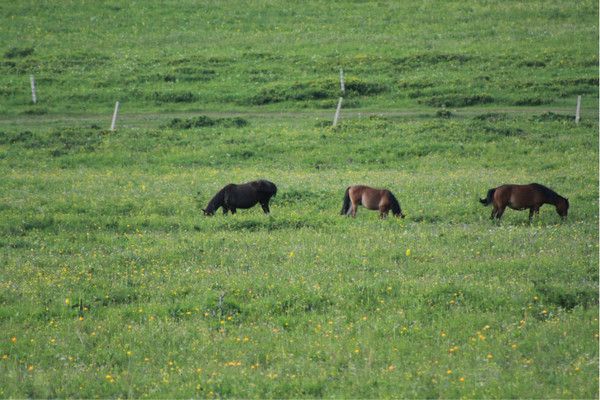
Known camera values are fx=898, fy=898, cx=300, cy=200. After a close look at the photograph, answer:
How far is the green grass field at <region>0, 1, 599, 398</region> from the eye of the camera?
11.5 m

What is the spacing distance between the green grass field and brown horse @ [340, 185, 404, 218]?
54cm

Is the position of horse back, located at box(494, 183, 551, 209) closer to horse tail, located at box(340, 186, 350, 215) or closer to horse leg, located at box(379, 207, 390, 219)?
horse leg, located at box(379, 207, 390, 219)

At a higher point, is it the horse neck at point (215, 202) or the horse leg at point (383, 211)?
the horse neck at point (215, 202)

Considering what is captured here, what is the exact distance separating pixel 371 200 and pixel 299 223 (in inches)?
71.8

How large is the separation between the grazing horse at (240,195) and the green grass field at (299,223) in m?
0.42

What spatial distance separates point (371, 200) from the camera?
21.1 meters

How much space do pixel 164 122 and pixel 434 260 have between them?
77.2 ft

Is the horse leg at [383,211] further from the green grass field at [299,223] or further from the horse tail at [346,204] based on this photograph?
the horse tail at [346,204]

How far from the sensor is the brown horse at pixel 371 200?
20.9 meters

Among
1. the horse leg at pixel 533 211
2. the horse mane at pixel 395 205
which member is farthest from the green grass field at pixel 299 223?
the horse mane at pixel 395 205

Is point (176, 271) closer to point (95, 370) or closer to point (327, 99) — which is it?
point (95, 370)

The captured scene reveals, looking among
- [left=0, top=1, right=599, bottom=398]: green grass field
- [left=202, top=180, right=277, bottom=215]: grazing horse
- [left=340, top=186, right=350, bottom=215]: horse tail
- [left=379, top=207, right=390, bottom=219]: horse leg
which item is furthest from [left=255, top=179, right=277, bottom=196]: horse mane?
[left=379, top=207, right=390, bottom=219]: horse leg

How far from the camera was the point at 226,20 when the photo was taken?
59.6 metres

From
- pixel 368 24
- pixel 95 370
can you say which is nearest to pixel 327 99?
pixel 368 24
